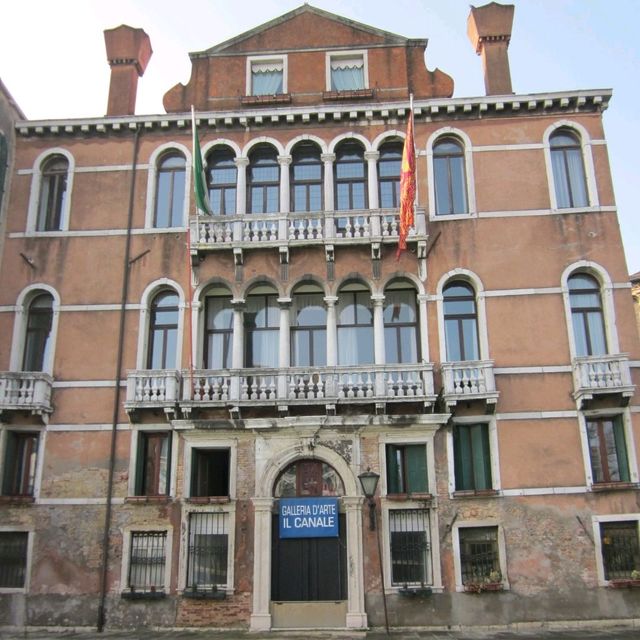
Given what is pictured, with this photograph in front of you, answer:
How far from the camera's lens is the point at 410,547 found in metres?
18.0

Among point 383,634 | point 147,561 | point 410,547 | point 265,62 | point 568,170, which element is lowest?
point 383,634

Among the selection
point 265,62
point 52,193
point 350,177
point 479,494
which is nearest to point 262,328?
point 350,177

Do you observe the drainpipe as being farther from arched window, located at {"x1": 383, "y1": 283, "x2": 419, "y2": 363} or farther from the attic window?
arched window, located at {"x1": 383, "y1": 283, "x2": 419, "y2": 363}

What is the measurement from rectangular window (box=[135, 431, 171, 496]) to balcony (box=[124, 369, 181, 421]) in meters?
0.72

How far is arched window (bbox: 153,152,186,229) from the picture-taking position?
21.2 metres

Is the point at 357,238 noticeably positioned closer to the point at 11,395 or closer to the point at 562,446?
the point at 562,446

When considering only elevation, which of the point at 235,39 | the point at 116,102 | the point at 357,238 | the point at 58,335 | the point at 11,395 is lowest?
Answer: the point at 11,395

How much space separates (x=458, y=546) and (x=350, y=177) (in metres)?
10.3

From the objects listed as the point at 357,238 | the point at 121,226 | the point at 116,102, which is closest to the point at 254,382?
the point at 357,238

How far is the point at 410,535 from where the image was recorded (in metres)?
18.0

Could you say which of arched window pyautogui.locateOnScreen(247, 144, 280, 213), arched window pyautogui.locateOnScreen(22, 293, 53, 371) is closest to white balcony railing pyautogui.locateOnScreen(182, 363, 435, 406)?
arched window pyautogui.locateOnScreen(22, 293, 53, 371)

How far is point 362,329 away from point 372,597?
267 inches

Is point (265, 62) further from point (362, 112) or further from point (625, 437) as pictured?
point (625, 437)

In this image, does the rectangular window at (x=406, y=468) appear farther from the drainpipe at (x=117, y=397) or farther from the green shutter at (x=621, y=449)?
the drainpipe at (x=117, y=397)
